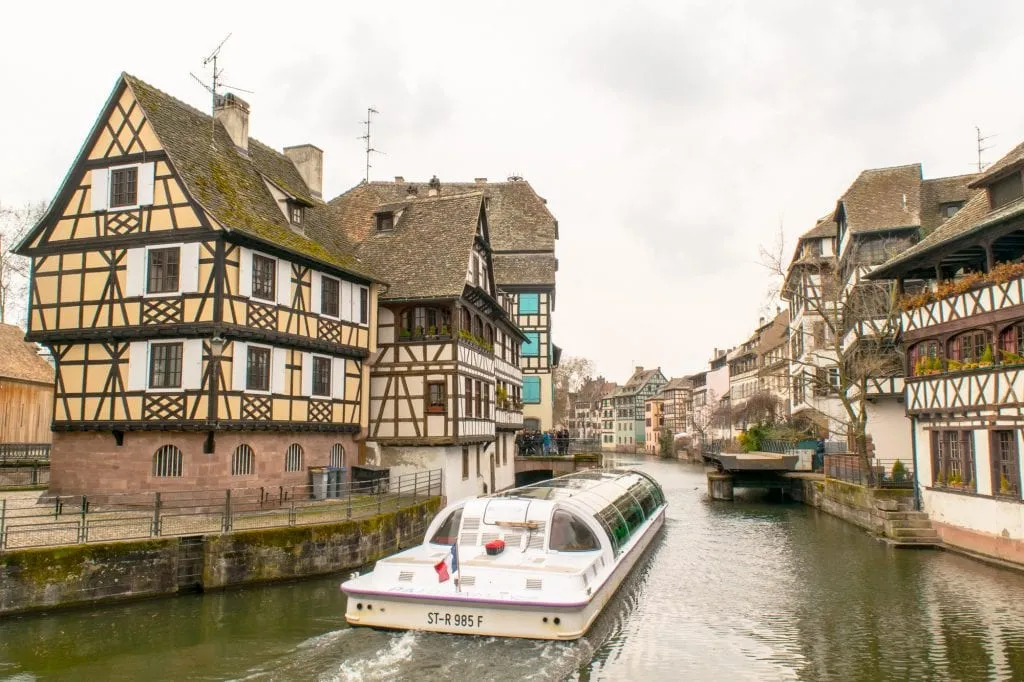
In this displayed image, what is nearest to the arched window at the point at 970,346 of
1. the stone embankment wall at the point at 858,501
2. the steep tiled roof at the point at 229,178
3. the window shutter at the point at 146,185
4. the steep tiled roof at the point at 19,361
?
the stone embankment wall at the point at 858,501

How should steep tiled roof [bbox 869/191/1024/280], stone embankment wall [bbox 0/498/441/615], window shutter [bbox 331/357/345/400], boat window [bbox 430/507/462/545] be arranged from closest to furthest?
stone embankment wall [bbox 0/498/441/615] → boat window [bbox 430/507/462/545] → steep tiled roof [bbox 869/191/1024/280] → window shutter [bbox 331/357/345/400]

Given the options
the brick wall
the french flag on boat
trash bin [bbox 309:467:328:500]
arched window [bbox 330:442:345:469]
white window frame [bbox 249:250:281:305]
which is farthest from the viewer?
arched window [bbox 330:442:345:469]

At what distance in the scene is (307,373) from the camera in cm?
2364

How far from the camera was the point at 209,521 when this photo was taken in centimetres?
1877

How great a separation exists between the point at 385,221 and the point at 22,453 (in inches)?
600

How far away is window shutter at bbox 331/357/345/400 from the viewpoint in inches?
984

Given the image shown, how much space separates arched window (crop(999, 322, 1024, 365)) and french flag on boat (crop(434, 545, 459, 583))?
1426 centimetres

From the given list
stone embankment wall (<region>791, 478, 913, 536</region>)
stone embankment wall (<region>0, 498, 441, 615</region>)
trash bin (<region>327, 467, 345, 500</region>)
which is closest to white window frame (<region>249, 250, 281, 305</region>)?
trash bin (<region>327, 467, 345, 500</region>)

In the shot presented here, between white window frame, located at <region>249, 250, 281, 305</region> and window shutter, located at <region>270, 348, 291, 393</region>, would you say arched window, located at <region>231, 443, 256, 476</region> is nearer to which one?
window shutter, located at <region>270, 348, 291, 393</region>

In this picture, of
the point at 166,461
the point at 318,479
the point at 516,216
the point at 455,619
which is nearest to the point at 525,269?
the point at 516,216

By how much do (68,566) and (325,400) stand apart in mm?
10222

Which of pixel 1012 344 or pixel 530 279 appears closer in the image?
pixel 1012 344

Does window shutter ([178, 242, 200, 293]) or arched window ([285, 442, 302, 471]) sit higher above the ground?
window shutter ([178, 242, 200, 293])

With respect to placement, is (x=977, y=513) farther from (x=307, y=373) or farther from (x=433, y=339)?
(x=307, y=373)
